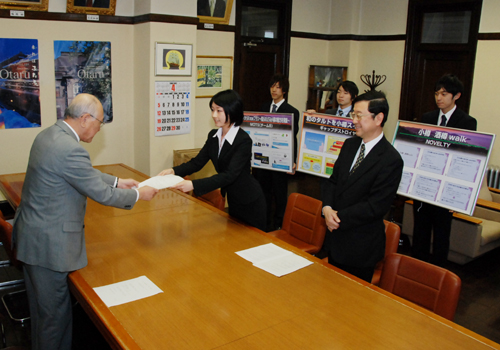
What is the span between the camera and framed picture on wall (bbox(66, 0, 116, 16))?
213 inches

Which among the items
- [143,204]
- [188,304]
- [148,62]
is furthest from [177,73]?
[188,304]

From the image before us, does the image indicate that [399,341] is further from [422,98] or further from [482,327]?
[422,98]

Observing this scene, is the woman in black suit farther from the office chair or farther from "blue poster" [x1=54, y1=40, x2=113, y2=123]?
"blue poster" [x1=54, y1=40, x2=113, y2=123]

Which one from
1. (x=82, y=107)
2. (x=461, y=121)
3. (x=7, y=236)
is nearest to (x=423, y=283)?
(x=82, y=107)

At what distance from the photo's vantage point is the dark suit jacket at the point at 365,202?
2.65m

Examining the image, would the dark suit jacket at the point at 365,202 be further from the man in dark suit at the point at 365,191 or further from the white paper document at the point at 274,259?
the white paper document at the point at 274,259

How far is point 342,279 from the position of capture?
246cm

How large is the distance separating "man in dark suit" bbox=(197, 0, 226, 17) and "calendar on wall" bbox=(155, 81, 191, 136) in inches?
43.6

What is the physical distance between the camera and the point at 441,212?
402cm

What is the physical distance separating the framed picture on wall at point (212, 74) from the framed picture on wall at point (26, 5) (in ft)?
6.78

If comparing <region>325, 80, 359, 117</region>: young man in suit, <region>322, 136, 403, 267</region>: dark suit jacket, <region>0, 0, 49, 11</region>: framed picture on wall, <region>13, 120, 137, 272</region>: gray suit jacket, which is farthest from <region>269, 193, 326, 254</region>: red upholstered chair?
<region>0, 0, 49, 11</region>: framed picture on wall

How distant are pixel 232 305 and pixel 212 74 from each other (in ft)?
16.6

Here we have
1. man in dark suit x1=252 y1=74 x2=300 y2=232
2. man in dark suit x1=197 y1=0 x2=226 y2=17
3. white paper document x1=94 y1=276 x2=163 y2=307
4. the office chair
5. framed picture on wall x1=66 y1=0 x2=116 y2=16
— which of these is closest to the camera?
white paper document x1=94 y1=276 x2=163 y2=307

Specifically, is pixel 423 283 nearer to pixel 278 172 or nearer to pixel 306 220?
pixel 306 220
